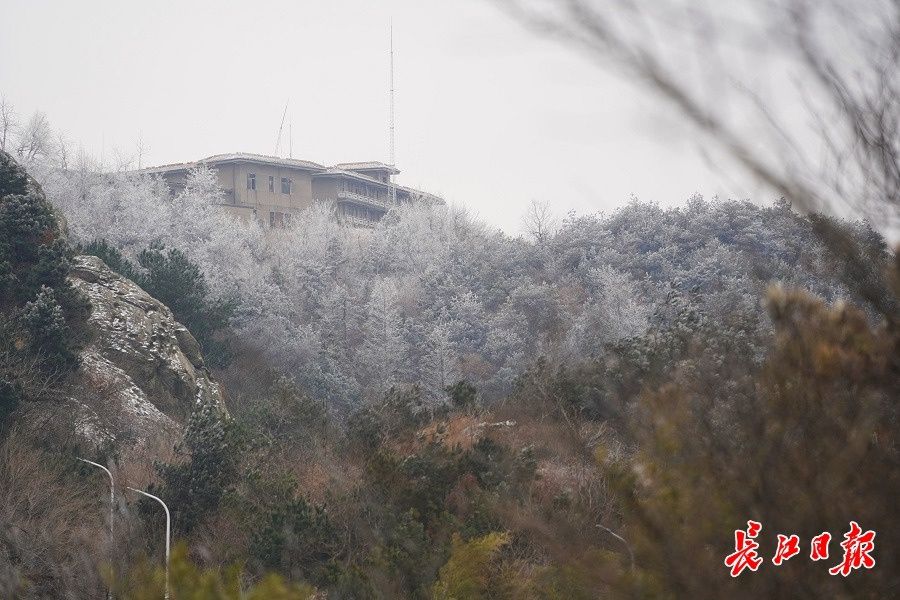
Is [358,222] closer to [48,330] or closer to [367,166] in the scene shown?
[367,166]

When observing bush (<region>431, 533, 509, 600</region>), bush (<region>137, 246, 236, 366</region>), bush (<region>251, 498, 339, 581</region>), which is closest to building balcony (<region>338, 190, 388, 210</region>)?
bush (<region>137, 246, 236, 366</region>)

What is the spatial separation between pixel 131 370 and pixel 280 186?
101 feet

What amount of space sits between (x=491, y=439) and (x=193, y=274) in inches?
601

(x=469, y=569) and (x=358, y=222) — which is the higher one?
(x=358, y=222)

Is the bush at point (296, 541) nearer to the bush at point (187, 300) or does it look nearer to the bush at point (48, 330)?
the bush at point (48, 330)

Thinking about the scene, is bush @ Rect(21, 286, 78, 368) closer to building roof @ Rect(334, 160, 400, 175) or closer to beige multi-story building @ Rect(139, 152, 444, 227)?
beige multi-story building @ Rect(139, 152, 444, 227)

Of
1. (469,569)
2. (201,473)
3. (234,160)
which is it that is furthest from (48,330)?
(234,160)

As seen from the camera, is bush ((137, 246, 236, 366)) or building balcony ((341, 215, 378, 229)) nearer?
bush ((137, 246, 236, 366))

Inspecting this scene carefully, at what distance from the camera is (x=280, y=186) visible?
52.2 m

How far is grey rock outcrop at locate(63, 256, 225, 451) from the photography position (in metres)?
20.4

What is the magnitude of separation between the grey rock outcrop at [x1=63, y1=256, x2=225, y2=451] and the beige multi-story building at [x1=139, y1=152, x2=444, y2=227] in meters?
24.1

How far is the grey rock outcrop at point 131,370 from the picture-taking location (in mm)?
20438

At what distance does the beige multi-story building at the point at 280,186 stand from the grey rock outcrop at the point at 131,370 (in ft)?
79.1

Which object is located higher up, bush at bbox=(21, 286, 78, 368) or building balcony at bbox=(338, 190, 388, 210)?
building balcony at bbox=(338, 190, 388, 210)
